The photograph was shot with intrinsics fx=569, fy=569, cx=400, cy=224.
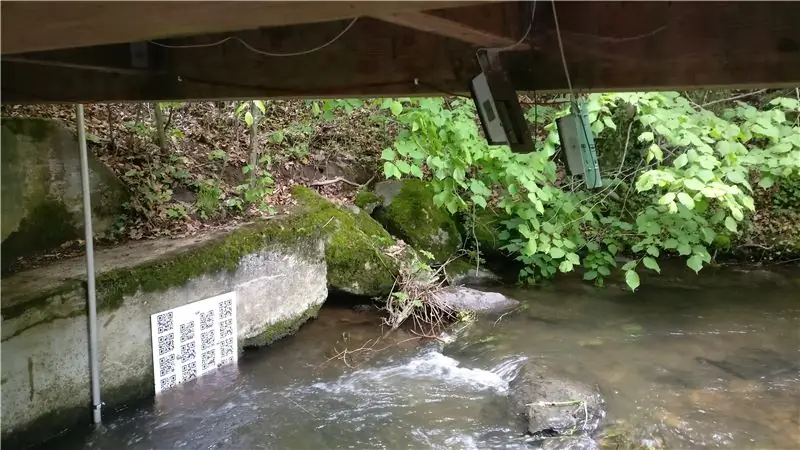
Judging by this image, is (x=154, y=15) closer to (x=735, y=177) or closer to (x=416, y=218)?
(x=735, y=177)

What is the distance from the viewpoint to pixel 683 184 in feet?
16.0

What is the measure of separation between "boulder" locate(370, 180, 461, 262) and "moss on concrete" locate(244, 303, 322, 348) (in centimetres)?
226

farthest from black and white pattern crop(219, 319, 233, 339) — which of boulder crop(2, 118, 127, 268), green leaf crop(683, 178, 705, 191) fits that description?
green leaf crop(683, 178, 705, 191)

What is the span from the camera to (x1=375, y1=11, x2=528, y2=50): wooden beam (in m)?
2.05

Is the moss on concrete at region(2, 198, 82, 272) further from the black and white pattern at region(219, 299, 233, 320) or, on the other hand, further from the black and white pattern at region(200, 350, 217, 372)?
the black and white pattern at region(200, 350, 217, 372)

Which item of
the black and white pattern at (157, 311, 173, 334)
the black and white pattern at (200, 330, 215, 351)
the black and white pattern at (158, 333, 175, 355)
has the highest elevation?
the black and white pattern at (157, 311, 173, 334)

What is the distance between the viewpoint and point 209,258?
5.89 metres

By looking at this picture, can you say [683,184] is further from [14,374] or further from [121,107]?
[121,107]

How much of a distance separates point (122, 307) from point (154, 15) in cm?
422

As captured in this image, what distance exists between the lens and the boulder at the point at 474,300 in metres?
7.70

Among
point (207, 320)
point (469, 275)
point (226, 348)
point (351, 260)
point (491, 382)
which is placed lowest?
point (491, 382)

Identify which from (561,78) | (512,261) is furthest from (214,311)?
(512,261)

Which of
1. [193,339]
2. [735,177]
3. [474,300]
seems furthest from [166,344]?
[735,177]

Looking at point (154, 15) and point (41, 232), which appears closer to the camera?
point (154, 15)
